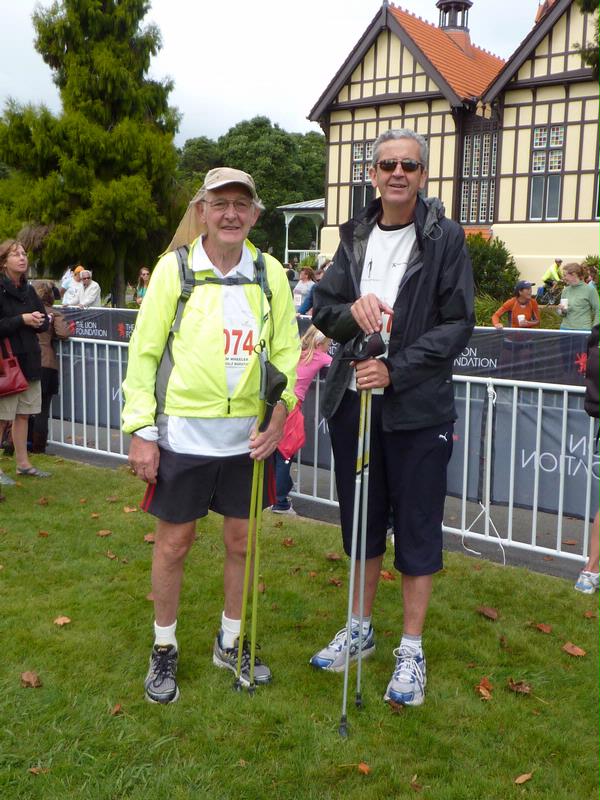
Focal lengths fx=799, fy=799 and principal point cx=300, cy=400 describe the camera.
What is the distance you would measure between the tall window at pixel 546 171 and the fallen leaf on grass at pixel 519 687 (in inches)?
1008

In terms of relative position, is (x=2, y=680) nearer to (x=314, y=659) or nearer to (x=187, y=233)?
(x=314, y=659)

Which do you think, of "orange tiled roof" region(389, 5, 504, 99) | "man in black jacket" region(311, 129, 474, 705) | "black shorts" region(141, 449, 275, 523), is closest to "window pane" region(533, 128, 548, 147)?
"orange tiled roof" region(389, 5, 504, 99)

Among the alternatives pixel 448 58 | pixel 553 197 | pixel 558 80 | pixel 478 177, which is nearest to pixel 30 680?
pixel 553 197

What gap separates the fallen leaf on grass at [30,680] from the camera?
3.38 meters

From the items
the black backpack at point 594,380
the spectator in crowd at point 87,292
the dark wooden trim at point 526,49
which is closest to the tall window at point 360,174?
the dark wooden trim at point 526,49

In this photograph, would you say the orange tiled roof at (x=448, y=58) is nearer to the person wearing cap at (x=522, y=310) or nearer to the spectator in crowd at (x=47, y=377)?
the person wearing cap at (x=522, y=310)

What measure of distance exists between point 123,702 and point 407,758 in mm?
1171

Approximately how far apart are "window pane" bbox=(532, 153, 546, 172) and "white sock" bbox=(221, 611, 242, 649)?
2639cm

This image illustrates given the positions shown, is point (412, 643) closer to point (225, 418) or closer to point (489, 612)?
point (489, 612)

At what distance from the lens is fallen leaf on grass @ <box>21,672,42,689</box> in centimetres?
338

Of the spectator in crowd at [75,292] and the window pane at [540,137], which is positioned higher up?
the window pane at [540,137]

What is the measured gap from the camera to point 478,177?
28844 mm

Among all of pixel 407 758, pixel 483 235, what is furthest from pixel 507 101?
pixel 407 758

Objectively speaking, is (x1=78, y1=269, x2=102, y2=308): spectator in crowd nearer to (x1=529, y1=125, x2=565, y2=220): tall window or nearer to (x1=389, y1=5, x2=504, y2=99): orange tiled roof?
(x1=529, y1=125, x2=565, y2=220): tall window
